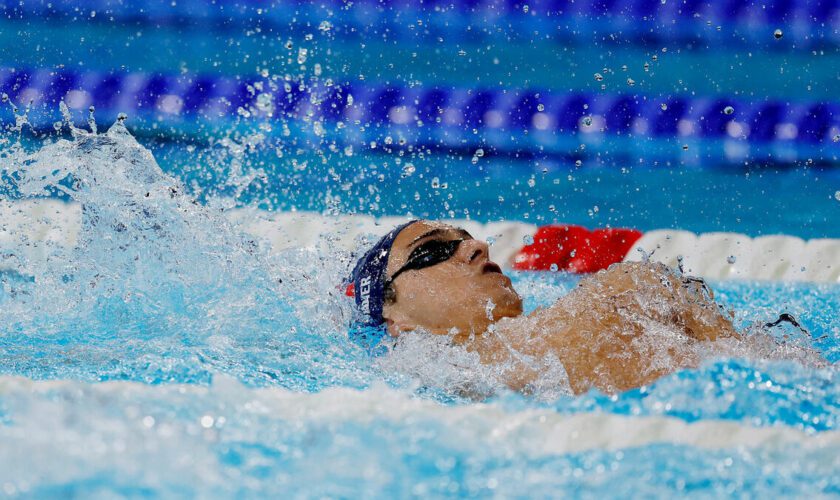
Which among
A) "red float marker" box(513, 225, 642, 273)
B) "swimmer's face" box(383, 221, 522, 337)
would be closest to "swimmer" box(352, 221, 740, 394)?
"swimmer's face" box(383, 221, 522, 337)

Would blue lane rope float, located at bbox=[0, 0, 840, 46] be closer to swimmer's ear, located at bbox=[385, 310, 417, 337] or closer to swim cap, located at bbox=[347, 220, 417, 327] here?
swim cap, located at bbox=[347, 220, 417, 327]

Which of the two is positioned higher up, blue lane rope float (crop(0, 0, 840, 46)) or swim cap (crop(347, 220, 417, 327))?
blue lane rope float (crop(0, 0, 840, 46))

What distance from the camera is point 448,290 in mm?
1881

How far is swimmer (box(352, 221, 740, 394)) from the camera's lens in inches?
66.2

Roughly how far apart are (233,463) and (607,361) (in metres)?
0.79

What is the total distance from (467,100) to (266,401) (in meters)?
3.00

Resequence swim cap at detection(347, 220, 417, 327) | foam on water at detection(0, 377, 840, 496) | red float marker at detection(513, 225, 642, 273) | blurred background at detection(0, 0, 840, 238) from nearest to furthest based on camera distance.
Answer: foam on water at detection(0, 377, 840, 496)
swim cap at detection(347, 220, 417, 327)
red float marker at detection(513, 225, 642, 273)
blurred background at detection(0, 0, 840, 238)

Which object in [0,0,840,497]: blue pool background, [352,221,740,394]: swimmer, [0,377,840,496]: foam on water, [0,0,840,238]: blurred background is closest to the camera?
[0,377,840,496]: foam on water

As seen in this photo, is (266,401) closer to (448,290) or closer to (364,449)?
(364,449)

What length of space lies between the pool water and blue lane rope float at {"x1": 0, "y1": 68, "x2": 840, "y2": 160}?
1779 millimetres

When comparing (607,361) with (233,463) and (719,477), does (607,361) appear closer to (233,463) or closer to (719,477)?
(719,477)

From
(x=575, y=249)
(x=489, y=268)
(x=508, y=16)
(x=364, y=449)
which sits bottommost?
(x=364, y=449)

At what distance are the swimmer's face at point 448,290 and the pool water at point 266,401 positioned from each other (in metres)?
0.11

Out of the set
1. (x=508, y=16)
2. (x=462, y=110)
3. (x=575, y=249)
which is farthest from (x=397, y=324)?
(x=508, y=16)
